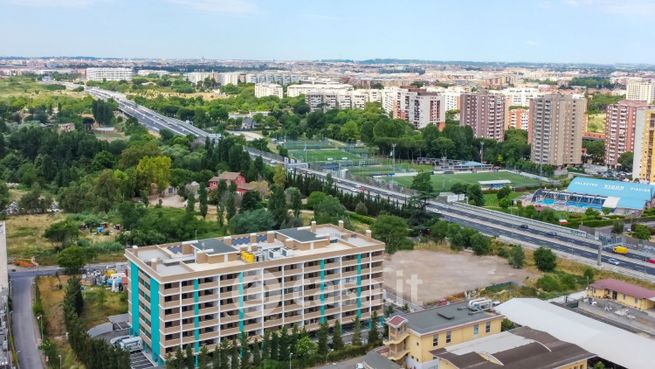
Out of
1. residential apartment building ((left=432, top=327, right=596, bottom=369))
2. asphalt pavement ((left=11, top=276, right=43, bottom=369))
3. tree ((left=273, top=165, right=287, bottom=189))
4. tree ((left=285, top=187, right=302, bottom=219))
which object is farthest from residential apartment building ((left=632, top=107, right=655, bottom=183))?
asphalt pavement ((left=11, top=276, right=43, bottom=369))

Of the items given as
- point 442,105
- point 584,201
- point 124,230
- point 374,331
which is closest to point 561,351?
point 374,331

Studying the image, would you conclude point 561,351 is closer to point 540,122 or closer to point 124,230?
point 124,230

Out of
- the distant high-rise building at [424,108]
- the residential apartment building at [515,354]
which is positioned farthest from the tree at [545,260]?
the distant high-rise building at [424,108]

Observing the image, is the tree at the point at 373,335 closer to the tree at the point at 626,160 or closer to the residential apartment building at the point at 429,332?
the residential apartment building at the point at 429,332

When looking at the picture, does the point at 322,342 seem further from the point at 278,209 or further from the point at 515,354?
the point at 278,209

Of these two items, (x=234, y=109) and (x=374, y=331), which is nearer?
(x=374, y=331)

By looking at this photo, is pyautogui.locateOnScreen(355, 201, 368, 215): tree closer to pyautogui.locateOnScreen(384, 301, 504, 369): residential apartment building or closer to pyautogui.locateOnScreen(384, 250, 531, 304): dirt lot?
pyautogui.locateOnScreen(384, 250, 531, 304): dirt lot
